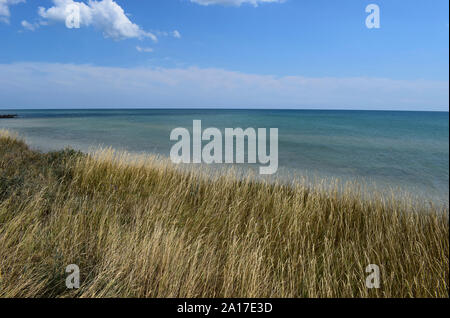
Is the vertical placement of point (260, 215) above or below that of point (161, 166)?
below

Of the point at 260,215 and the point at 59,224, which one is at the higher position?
the point at 59,224

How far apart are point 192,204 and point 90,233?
2.13m

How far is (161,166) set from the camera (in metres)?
6.64

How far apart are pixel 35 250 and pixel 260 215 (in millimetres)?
3044
